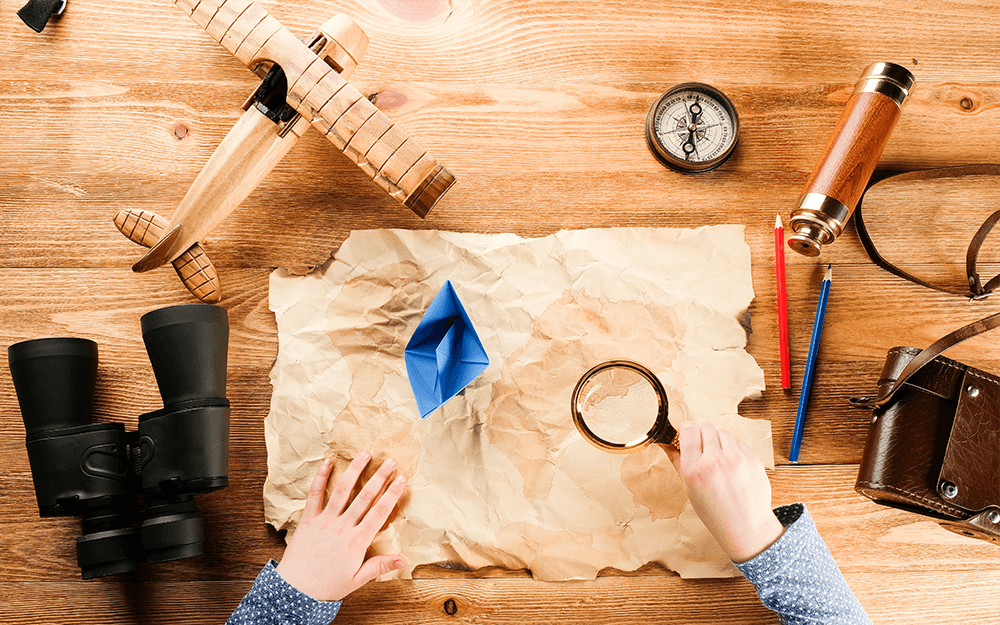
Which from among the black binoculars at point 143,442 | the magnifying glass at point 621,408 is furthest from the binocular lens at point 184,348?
the magnifying glass at point 621,408

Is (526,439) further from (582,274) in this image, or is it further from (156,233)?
(156,233)

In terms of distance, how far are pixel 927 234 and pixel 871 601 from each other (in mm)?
520

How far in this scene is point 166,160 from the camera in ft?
2.64

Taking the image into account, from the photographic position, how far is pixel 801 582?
726 millimetres

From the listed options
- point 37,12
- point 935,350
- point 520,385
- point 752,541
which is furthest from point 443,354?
point 37,12

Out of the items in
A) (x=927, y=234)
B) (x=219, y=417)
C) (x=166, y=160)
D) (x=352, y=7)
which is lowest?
(x=219, y=417)

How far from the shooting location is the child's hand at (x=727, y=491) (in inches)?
28.6

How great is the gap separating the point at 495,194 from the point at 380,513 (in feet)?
1.48

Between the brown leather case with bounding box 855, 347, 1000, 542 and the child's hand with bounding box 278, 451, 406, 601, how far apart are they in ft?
2.04

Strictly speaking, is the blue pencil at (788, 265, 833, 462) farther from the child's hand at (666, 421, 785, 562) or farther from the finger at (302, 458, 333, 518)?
the finger at (302, 458, 333, 518)

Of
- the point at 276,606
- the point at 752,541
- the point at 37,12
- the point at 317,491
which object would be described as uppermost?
the point at 752,541

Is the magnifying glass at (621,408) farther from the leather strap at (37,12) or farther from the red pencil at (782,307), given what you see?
the leather strap at (37,12)

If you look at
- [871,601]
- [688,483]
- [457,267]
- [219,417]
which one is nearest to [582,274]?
[457,267]

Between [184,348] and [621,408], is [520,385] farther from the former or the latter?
[184,348]
